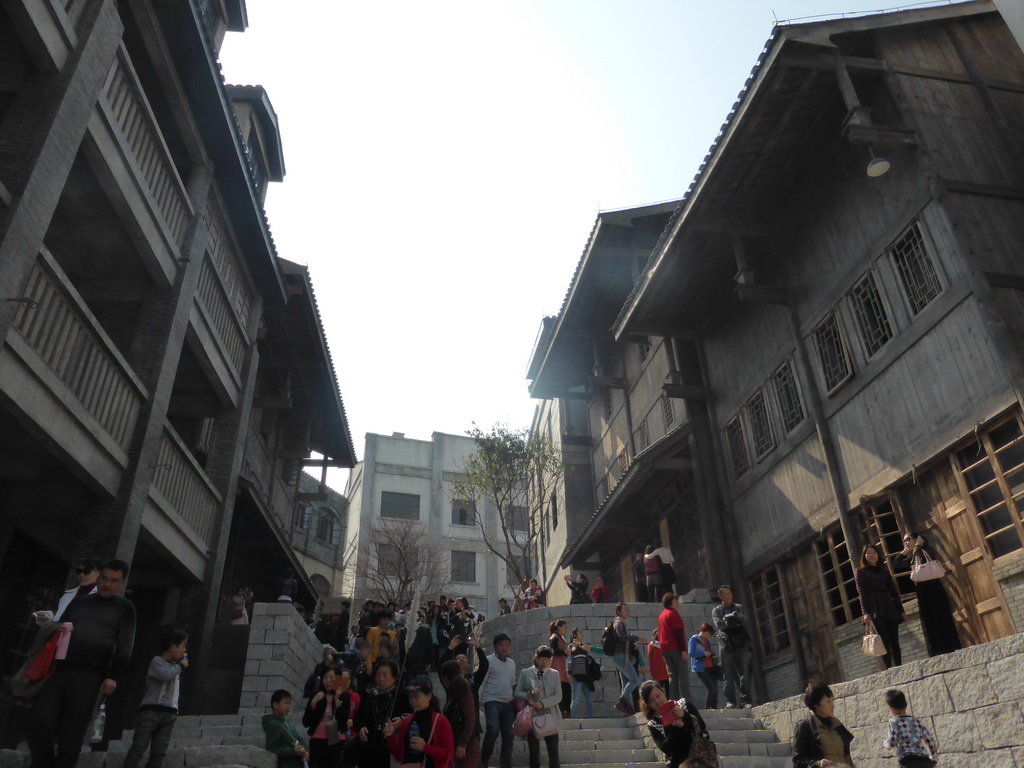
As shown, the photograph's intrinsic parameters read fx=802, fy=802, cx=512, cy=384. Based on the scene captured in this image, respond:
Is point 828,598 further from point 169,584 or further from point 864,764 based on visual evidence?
point 169,584

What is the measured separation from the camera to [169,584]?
15305mm

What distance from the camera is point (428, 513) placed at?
4509 cm

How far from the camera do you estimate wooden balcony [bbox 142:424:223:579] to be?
13.2 m

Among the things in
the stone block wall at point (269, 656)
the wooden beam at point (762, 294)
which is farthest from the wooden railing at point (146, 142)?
the wooden beam at point (762, 294)

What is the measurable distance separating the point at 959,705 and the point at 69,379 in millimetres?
10658

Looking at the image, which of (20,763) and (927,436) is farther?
(927,436)

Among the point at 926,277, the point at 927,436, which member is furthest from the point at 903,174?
A: the point at 927,436

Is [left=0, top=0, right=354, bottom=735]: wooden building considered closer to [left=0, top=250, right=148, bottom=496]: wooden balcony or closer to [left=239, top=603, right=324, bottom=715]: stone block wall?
[left=0, top=250, right=148, bottom=496]: wooden balcony

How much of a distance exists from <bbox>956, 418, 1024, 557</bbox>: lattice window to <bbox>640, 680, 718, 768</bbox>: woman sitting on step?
5.38m

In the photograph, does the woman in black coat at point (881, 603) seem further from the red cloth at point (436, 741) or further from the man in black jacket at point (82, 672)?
the man in black jacket at point (82, 672)

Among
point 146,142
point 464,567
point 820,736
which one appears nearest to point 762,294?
point 820,736

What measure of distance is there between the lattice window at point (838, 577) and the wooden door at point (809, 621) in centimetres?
19

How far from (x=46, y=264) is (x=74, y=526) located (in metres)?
5.12

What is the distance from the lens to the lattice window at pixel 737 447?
16.6m
